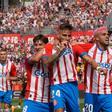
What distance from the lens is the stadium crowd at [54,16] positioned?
3077 centimetres

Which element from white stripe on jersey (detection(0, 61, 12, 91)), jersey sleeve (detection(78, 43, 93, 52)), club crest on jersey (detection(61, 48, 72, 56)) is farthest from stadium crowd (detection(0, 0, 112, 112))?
club crest on jersey (detection(61, 48, 72, 56))

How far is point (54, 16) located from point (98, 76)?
25.3 m

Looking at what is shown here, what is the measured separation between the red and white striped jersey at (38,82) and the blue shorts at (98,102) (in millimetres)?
695

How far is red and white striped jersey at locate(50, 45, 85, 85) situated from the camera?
8.61 m

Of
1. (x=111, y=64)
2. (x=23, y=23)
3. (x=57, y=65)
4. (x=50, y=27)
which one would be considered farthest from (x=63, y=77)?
(x=23, y=23)

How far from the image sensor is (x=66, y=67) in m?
8.66

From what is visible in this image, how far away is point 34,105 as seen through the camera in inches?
351

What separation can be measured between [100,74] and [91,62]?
284 millimetres

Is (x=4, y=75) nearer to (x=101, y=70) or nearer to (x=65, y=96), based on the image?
(x=65, y=96)

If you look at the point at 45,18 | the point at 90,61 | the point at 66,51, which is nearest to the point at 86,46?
the point at 90,61

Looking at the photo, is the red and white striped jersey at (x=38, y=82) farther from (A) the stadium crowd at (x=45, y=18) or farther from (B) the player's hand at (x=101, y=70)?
(A) the stadium crowd at (x=45, y=18)

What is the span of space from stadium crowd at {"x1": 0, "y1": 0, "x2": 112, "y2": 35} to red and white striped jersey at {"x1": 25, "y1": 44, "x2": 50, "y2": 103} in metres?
20.4

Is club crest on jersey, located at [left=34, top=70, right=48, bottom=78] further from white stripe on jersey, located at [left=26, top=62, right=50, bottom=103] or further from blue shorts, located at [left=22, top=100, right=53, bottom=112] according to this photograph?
blue shorts, located at [left=22, top=100, right=53, bottom=112]

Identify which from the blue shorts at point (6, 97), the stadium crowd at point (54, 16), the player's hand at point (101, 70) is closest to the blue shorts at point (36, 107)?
the player's hand at point (101, 70)
